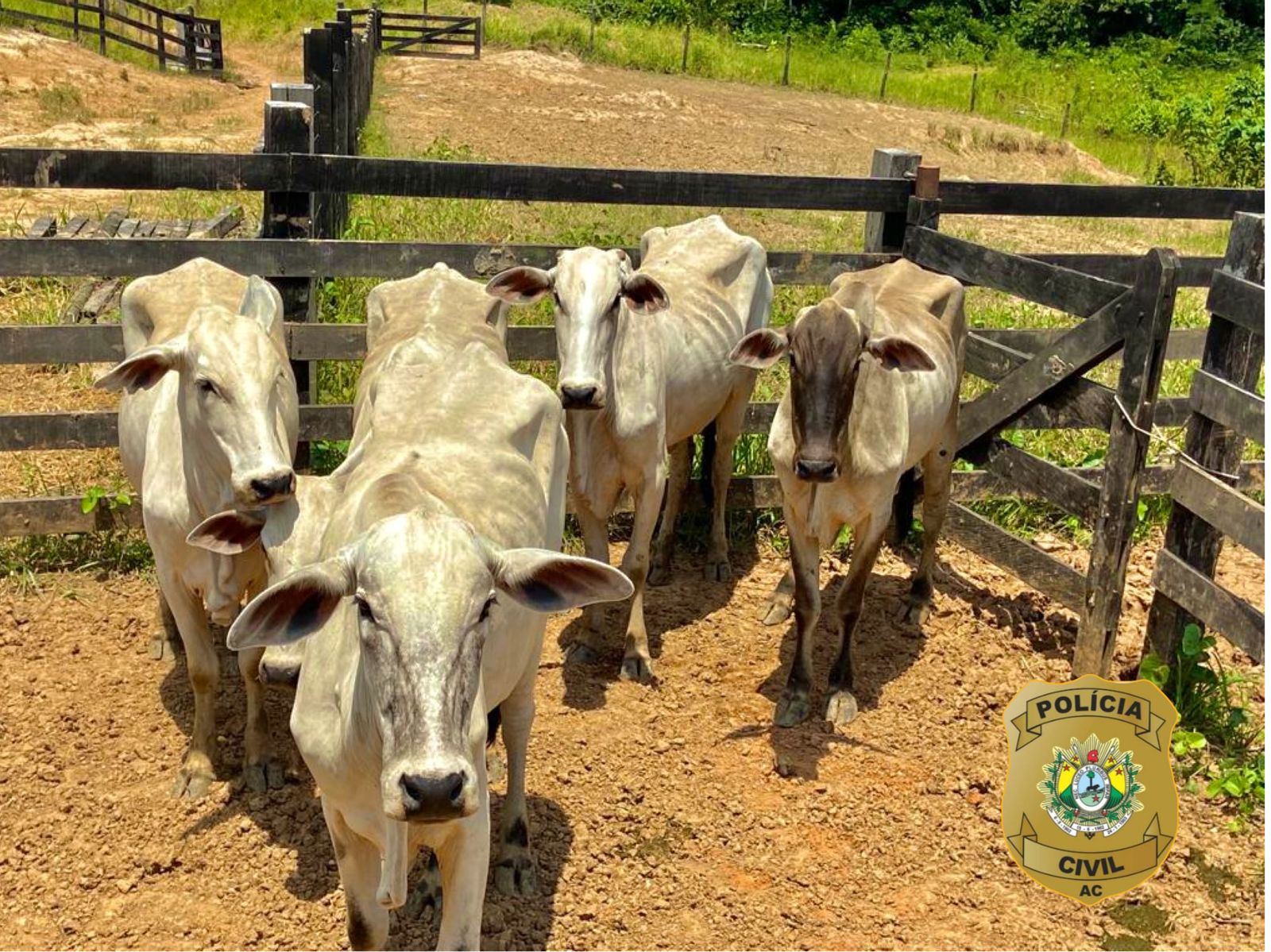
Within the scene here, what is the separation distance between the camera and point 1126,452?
19.8 feet

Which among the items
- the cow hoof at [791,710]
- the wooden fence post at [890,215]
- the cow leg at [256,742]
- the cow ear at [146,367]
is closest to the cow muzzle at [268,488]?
the cow ear at [146,367]

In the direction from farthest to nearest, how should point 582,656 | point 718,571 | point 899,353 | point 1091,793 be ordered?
point 718,571 < point 582,656 < point 899,353 < point 1091,793

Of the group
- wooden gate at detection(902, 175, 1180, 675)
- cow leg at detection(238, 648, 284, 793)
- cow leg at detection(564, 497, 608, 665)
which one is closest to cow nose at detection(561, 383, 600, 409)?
cow leg at detection(564, 497, 608, 665)

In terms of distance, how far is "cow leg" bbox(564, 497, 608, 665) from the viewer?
21.2ft

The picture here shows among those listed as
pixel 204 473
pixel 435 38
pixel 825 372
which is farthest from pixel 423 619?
pixel 435 38

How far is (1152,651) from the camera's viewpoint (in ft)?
20.0

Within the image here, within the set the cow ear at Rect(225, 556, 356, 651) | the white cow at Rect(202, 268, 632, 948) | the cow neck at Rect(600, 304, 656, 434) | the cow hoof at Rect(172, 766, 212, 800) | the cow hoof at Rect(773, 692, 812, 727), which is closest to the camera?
the white cow at Rect(202, 268, 632, 948)

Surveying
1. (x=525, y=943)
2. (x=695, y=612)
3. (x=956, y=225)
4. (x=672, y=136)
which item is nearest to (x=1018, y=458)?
(x=695, y=612)

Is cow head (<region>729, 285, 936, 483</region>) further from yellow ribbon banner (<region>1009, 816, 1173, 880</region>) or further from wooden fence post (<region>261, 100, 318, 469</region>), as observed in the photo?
wooden fence post (<region>261, 100, 318, 469</region>)

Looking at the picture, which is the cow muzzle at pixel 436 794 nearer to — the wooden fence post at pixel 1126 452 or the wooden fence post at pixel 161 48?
the wooden fence post at pixel 1126 452

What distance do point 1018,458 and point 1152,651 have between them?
4.47ft

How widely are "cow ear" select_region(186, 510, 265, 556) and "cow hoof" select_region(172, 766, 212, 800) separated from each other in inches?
56.0

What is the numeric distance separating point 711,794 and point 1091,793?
150cm

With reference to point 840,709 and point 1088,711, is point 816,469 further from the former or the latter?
point 1088,711
